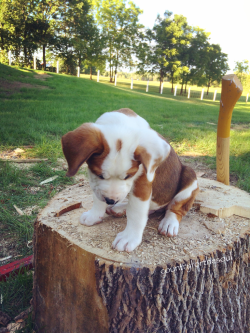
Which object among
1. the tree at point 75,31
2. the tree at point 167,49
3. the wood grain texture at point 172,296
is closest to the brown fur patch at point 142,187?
the wood grain texture at point 172,296

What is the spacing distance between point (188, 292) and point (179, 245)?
12.6 inches

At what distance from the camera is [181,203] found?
7.88 feet

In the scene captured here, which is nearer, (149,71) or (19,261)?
(19,261)

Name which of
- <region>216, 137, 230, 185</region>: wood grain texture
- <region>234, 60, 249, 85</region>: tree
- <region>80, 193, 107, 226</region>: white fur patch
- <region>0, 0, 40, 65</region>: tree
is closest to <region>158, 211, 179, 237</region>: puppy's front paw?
<region>80, 193, 107, 226</region>: white fur patch

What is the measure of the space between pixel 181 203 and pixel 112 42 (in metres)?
38.2

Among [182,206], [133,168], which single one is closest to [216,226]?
[182,206]

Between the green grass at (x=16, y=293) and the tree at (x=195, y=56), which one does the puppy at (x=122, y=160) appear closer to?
the green grass at (x=16, y=293)

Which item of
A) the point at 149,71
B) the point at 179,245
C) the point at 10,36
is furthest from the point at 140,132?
the point at 149,71

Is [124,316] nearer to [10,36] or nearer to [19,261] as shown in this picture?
[19,261]

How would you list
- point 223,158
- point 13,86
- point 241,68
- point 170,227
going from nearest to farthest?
1. point 170,227
2. point 223,158
3. point 13,86
4. point 241,68

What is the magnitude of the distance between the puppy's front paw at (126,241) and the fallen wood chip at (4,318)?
1.27 metres

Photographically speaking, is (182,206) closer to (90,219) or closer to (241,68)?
(90,219)

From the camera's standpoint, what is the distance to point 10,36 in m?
26.2

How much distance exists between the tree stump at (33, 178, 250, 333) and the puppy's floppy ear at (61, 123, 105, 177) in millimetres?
654
